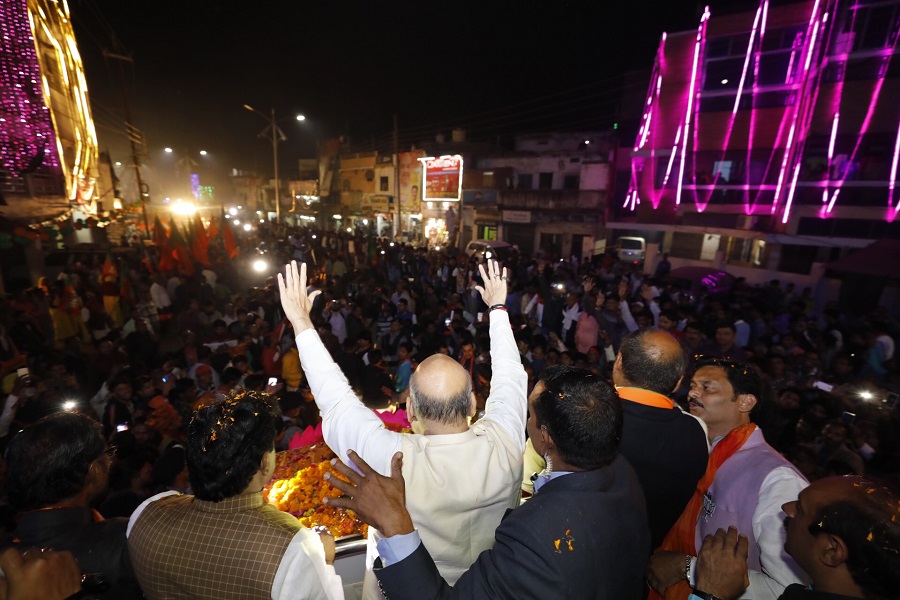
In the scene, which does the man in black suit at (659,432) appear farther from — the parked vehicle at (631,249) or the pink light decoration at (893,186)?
the parked vehicle at (631,249)

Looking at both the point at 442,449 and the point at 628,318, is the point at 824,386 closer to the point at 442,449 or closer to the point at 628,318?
the point at 628,318

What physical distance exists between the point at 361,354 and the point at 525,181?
26.2 metres

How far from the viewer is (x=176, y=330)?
10.8 meters

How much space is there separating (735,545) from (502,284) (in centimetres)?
A: 177

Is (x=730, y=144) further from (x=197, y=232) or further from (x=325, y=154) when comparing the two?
(x=325, y=154)

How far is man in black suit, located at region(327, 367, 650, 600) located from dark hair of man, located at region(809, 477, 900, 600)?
637 mm

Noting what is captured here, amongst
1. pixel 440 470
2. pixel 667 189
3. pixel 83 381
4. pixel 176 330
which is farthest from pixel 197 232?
pixel 667 189

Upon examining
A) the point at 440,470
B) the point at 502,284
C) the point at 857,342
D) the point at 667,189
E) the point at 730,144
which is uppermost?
the point at 730,144

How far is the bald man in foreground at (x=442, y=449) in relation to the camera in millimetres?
1723

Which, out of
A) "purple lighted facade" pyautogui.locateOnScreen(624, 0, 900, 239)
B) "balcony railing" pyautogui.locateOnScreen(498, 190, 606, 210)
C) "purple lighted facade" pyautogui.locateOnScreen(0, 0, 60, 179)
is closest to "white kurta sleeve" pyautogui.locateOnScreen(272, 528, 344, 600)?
"purple lighted facade" pyautogui.locateOnScreen(0, 0, 60, 179)

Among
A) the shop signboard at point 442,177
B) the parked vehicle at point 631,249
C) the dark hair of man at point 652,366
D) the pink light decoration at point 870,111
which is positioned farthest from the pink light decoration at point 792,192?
the dark hair of man at point 652,366

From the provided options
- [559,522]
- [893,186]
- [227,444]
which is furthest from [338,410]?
[893,186]

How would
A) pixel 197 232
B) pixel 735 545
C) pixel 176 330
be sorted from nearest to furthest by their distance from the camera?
pixel 735 545, pixel 176 330, pixel 197 232

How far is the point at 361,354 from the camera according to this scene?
6906 millimetres
